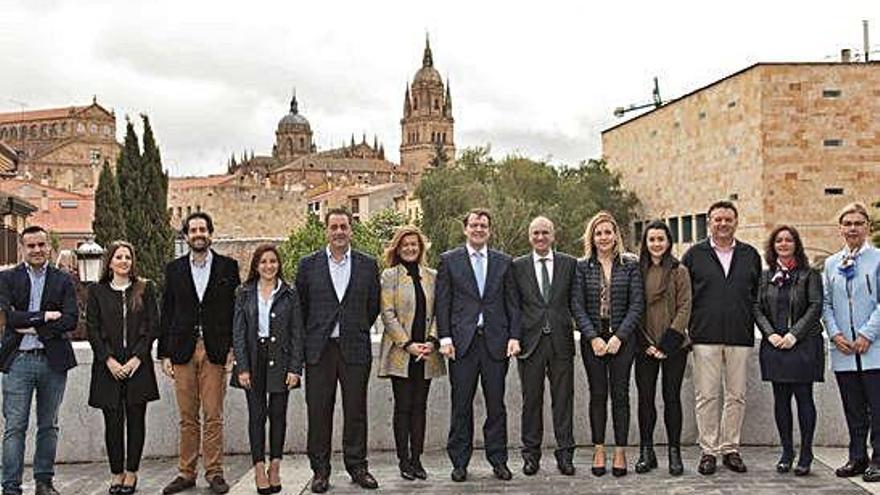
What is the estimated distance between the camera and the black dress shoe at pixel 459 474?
7.49 m

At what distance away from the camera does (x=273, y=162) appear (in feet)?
600

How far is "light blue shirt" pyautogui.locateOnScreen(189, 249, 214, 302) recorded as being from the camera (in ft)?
23.7

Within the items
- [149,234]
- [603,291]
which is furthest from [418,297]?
[149,234]

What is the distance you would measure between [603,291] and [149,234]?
41.7 meters

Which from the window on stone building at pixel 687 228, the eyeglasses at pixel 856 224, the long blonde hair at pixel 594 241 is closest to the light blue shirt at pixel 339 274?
the long blonde hair at pixel 594 241

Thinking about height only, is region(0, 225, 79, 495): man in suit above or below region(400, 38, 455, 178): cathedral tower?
below

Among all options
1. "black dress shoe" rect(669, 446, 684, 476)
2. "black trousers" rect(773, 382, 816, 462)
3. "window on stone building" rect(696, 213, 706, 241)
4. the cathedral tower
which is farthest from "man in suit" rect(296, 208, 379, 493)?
the cathedral tower

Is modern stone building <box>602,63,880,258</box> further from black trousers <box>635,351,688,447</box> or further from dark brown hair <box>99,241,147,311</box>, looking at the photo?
dark brown hair <box>99,241,147,311</box>

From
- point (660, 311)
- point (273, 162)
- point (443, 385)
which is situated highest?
point (273, 162)

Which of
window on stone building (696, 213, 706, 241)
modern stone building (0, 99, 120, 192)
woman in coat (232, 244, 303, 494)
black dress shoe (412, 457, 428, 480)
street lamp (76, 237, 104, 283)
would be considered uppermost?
modern stone building (0, 99, 120, 192)

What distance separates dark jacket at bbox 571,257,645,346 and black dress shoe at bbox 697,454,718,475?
0.98m

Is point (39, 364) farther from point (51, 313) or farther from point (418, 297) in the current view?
point (418, 297)

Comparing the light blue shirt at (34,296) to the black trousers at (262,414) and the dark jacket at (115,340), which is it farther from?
the black trousers at (262,414)

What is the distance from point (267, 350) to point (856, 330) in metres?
Result: 3.85
